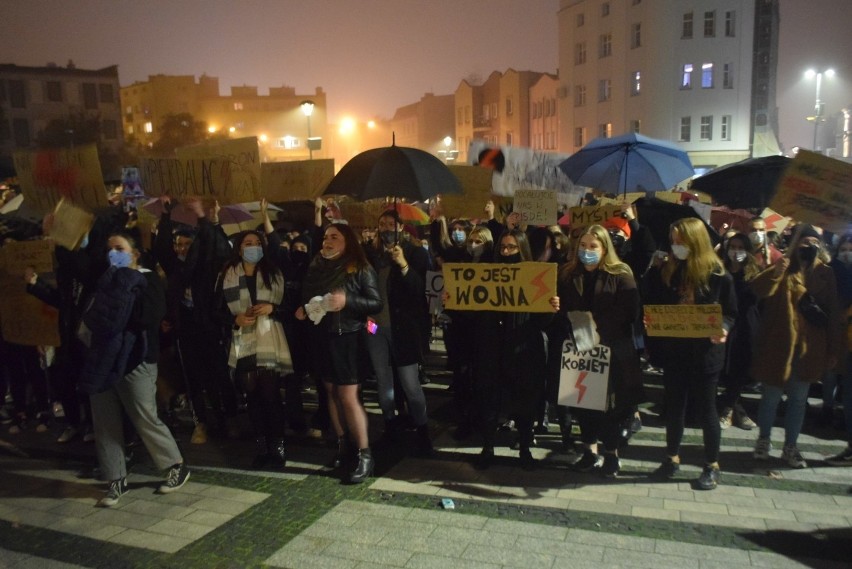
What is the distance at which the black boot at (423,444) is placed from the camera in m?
6.62

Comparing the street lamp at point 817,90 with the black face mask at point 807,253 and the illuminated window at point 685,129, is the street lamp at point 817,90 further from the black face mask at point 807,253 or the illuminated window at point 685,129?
the black face mask at point 807,253

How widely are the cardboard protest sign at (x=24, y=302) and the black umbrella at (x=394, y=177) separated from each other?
3.29 metres

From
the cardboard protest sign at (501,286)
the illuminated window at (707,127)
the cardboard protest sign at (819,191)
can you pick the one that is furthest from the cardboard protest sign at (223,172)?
the illuminated window at (707,127)

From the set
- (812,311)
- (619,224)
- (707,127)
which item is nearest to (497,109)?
(707,127)

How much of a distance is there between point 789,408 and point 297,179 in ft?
20.5

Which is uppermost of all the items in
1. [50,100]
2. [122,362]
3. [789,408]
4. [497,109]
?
[50,100]

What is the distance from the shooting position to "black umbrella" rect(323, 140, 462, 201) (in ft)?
20.8

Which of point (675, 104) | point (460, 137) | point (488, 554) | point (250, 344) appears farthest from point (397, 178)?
point (460, 137)

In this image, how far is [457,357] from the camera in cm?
755

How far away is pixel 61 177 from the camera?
712 centimetres

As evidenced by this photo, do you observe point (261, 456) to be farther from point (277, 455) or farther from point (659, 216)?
point (659, 216)

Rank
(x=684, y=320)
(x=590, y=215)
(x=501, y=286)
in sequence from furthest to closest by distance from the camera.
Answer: (x=590, y=215), (x=501, y=286), (x=684, y=320)

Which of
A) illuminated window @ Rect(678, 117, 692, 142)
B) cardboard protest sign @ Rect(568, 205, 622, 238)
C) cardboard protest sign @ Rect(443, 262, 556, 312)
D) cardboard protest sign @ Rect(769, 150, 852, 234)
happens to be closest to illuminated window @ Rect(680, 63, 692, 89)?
illuminated window @ Rect(678, 117, 692, 142)

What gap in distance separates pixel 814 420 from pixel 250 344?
598 cm
